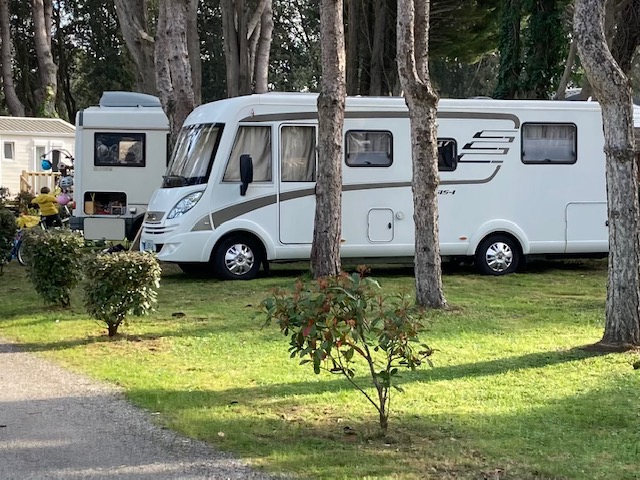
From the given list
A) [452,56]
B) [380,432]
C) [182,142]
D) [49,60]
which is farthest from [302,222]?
[49,60]

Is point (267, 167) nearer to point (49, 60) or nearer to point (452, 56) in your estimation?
point (452, 56)

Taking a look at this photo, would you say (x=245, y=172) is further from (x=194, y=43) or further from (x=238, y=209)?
(x=194, y=43)

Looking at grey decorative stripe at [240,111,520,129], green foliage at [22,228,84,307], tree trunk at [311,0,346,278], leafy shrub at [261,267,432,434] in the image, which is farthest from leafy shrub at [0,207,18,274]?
leafy shrub at [261,267,432,434]

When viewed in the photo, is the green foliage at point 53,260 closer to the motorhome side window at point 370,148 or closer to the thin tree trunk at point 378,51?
the motorhome side window at point 370,148

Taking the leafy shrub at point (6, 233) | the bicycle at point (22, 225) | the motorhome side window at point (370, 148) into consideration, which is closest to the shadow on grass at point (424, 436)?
the motorhome side window at point (370, 148)

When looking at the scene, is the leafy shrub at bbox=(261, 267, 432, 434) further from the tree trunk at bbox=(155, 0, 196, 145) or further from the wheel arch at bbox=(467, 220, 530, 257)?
the tree trunk at bbox=(155, 0, 196, 145)

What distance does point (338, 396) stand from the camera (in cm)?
633

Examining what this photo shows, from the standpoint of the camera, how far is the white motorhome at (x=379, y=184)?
13047mm

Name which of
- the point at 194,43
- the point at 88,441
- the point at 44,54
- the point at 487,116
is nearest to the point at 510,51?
the point at 194,43

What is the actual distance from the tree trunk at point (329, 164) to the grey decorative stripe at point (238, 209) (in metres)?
1.34

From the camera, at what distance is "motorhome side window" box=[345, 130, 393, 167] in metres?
13.6

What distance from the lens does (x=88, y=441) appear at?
530cm

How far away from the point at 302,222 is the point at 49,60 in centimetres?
2374

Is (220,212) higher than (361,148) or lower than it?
lower
